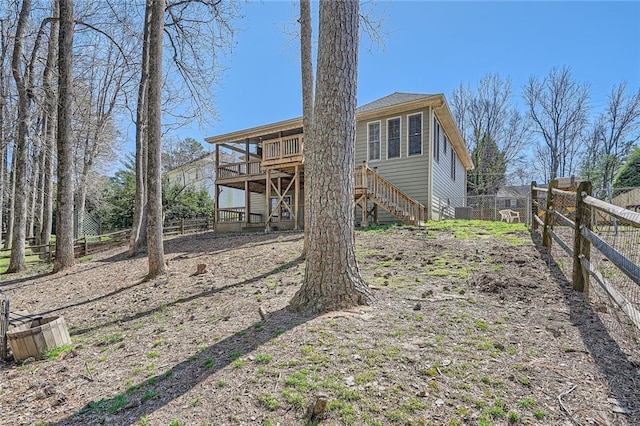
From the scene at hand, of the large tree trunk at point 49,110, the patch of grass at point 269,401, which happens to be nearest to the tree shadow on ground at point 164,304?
the patch of grass at point 269,401

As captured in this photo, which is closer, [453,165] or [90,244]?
[90,244]

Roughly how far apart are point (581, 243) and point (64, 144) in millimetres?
10893

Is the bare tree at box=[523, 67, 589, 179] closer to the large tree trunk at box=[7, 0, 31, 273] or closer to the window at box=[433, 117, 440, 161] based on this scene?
the window at box=[433, 117, 440, 161]

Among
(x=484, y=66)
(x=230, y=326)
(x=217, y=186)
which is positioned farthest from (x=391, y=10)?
(x=484, y=66)

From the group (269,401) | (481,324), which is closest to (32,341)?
(269,401)

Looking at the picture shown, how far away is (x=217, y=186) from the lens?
15.8 m

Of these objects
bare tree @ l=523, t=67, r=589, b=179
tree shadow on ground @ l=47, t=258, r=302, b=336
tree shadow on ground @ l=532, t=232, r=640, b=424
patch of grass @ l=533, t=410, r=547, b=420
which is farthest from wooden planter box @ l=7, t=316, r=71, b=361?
bare tree @ l=523, t=67, r=589, b=179

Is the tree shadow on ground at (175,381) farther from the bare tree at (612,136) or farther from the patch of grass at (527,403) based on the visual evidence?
the bare tree at (612,136)

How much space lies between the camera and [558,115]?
27.3 meters

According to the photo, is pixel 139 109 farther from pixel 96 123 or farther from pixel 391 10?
pixel 391 10

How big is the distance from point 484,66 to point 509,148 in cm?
716

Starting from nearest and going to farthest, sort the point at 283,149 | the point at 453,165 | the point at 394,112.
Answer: the point at 394,112
the point at 283,149
the point at 453,165

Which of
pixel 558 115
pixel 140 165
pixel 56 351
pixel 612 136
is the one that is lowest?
pixel 56 351

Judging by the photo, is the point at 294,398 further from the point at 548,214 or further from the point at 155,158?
the point at 155,158
